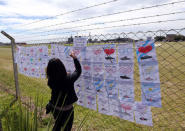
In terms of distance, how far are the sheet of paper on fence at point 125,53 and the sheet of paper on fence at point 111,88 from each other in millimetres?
361

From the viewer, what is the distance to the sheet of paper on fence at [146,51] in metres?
1.71

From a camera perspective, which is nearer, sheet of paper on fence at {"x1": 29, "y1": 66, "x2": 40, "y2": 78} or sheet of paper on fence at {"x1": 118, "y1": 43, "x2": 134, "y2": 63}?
sheet of paper on fence at {"x1": 118, "y1": 43, "x2": 134, "y2": 63}

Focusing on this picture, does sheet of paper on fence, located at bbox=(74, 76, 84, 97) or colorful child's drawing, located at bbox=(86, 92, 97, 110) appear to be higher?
sheet of paper on fence, located at bbox=(74, 76, 84, 97)

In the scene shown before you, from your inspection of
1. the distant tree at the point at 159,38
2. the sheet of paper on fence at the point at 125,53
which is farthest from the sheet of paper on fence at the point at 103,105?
the distant tree at the point at 159,38

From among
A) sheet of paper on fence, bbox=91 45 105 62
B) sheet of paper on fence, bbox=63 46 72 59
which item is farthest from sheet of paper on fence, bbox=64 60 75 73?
sheet of paper on fence, bbox=91 45 105 62

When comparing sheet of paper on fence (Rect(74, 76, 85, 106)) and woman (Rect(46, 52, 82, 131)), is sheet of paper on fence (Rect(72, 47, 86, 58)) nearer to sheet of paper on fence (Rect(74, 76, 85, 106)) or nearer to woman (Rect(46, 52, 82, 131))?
woman (Rect(46, 52, 82, 131))

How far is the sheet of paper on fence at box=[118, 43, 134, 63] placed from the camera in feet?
6.22

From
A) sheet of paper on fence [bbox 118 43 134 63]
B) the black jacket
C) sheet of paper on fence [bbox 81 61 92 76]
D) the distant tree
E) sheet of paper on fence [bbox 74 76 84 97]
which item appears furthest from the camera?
sheet of paper on fence [bbox 74 76 84 97]

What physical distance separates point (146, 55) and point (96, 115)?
7.78ft

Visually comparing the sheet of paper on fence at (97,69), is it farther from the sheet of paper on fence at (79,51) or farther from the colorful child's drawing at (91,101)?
the colorful child's drawing at (91,101)

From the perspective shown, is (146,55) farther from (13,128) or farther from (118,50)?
(13,128)

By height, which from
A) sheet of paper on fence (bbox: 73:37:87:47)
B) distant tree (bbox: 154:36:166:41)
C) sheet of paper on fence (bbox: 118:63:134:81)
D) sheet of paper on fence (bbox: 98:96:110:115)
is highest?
sheet of paper on fence (bbox: 73:37:87:47)

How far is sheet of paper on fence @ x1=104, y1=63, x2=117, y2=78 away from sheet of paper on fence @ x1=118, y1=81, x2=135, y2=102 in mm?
174

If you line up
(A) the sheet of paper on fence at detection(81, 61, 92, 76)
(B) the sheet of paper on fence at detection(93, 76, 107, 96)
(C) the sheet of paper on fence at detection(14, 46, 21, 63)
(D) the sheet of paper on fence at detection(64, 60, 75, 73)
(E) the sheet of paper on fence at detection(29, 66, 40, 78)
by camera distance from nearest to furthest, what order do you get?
(B) the sheet of paper on fence at detection(93, 76, 107, 96), (A) the sheet of paper on fence at detection(81, 61, 92, 76), (D) the sheet of paper on fence at detection(64, 60, 75, 73), (E) the sheet of paper on fence at detection(29, 66, 40, 78), (C) the sheet of paper on fence at detection(14, 46, 21, 63)
